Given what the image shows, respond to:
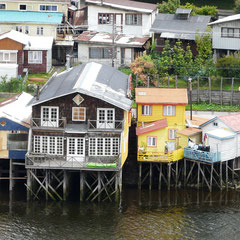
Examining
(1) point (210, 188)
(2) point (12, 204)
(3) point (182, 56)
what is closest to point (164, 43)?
(3) point (182, 56)

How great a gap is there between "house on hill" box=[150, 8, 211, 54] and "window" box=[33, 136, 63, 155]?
3174cm

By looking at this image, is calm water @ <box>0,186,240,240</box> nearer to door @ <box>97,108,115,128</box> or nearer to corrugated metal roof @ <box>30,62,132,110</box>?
door @ <box>97,108,115,128</box>

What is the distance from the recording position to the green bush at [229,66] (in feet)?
277

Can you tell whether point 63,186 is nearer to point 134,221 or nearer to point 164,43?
point 134,221

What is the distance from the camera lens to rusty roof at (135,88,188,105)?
69312mm

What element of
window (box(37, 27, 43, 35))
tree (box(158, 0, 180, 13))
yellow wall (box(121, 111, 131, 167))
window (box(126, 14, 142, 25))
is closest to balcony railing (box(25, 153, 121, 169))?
yellow wall (box(121, 111, 131, 167))

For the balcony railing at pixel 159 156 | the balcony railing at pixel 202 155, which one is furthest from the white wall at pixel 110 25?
the balcony railing at pixel 202 155

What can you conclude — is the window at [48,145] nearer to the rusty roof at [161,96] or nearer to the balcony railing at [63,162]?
the balcony railing at [63,162]

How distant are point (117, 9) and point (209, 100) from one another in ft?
65.3

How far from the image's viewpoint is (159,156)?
218 feet

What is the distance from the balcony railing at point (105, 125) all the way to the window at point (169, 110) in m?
7.41

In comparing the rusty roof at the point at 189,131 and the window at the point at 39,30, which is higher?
the window at the point at 39,30

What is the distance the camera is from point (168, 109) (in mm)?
69500

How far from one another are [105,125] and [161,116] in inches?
310
